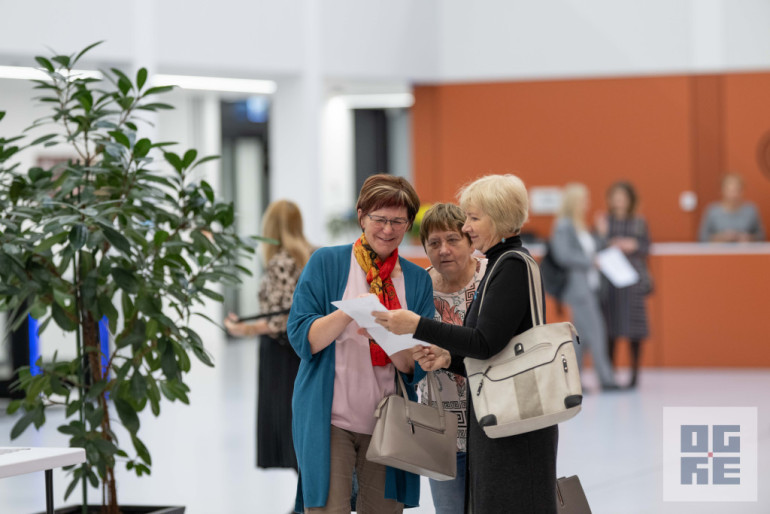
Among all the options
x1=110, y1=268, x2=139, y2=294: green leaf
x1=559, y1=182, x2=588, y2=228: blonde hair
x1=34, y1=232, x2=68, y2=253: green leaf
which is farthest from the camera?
x1=559, y1=182, x2=588, y2=228: blonde hair

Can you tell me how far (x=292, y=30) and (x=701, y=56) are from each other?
16.1ft

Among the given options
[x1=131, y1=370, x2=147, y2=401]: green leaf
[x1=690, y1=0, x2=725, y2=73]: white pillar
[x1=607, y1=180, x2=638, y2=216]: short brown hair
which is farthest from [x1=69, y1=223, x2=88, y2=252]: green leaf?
[x1=690, y1=0, x2=725, y2=73]: white pillar

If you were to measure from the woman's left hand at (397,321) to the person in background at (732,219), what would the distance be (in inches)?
361

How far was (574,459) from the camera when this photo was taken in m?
6.82

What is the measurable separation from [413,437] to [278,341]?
229 centimetres

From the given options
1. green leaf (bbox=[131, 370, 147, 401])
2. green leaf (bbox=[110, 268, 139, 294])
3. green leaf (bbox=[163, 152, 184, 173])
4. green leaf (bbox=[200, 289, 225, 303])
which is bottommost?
green leaf (bbox=[131, 370, 147, 401])

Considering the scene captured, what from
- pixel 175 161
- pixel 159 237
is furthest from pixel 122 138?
pixel 159 237

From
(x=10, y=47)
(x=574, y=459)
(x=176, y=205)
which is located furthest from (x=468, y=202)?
(x=10, y=47)

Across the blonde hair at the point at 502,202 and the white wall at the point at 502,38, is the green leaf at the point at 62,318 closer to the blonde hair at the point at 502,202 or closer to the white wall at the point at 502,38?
the blonde hair at the point at 502,202

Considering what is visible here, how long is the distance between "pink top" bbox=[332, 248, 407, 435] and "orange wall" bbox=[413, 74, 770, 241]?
9.03 meters

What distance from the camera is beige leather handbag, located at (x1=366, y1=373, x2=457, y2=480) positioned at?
3113 millimetres

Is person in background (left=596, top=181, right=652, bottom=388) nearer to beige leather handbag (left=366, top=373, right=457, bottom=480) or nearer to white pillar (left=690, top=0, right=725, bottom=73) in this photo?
white pillar (left=690, top=0, right=725, bottom=73)

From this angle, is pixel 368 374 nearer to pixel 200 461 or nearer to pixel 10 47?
pixel 200 461

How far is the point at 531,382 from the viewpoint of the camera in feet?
9.98
